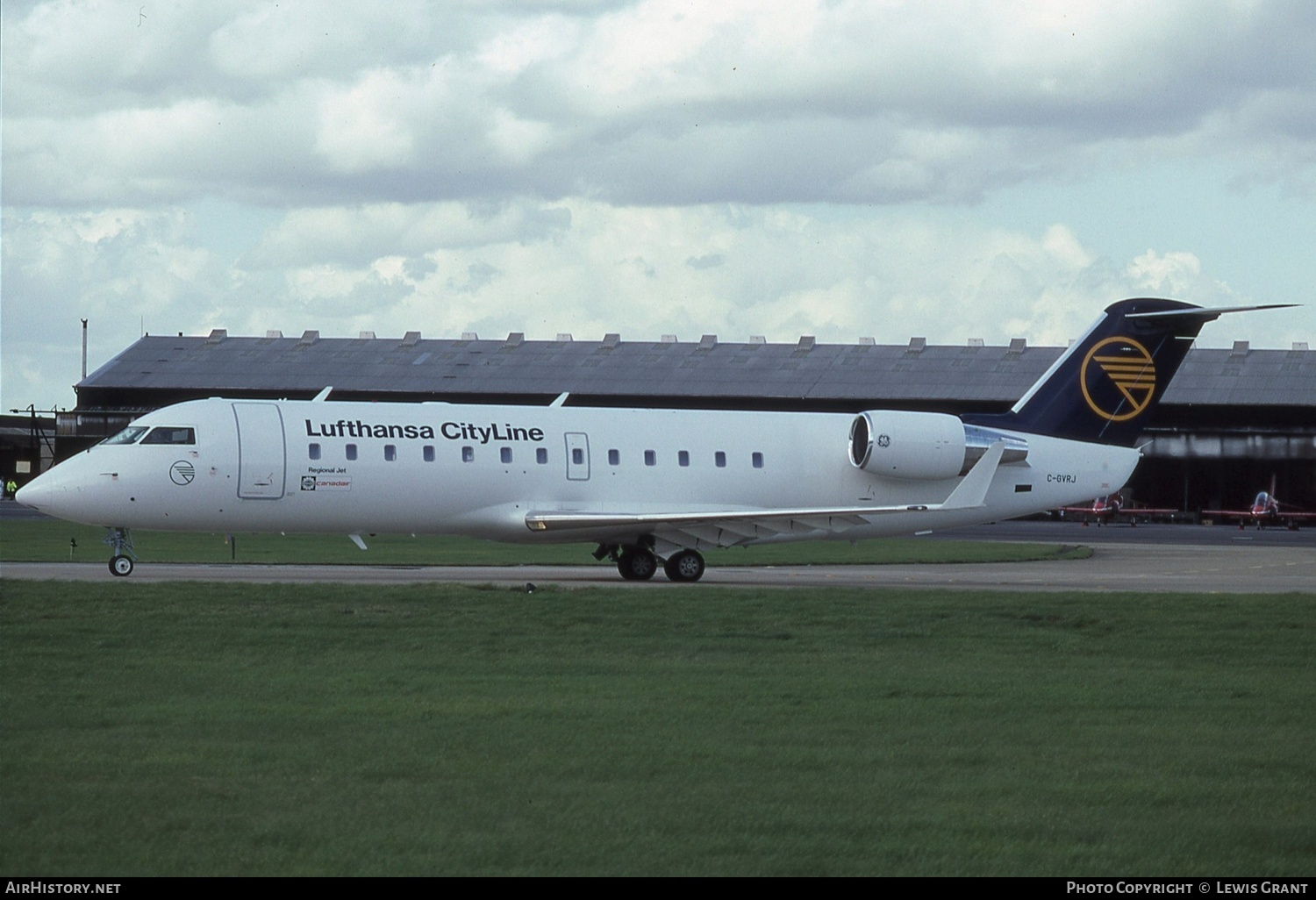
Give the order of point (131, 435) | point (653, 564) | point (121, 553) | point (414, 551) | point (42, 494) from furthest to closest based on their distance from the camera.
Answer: point (414, 551) → point (653, 564) → point (121, 553) → point (131, 435) → point (42, 494)

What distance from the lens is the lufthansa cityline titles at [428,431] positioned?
2891cm

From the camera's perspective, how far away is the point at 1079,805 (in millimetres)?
9953

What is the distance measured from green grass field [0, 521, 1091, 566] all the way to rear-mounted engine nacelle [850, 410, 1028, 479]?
8.11 m

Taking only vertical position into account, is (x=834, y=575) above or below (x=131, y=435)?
below

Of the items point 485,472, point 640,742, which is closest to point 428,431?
point 485,472

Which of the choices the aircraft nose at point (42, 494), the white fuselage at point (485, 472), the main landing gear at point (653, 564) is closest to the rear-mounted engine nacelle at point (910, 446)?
the white fuselage at point (485, 472)

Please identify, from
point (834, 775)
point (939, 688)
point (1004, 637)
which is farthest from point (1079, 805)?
point (1004, 637)

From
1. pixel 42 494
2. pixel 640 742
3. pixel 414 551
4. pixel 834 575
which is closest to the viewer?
pixel 640 742

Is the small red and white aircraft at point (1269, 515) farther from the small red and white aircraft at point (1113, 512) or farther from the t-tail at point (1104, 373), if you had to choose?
the t-tail at point (1104, 373)

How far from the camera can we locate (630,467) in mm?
30766

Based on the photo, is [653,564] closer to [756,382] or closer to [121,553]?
[121,553]

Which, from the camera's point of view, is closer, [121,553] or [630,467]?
[121,553]

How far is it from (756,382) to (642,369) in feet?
22.4

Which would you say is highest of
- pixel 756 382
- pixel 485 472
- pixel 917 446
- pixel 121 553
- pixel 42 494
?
pixel 756 382
